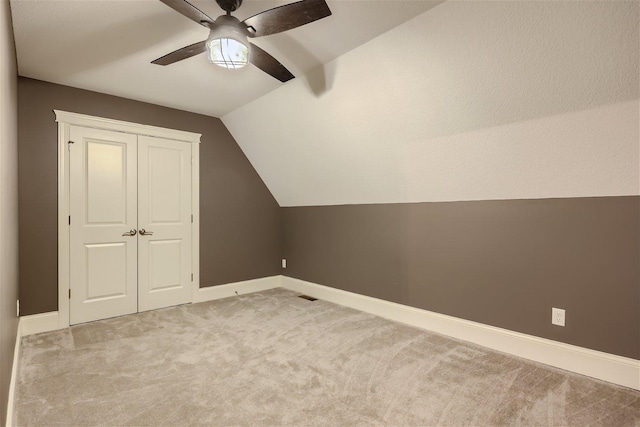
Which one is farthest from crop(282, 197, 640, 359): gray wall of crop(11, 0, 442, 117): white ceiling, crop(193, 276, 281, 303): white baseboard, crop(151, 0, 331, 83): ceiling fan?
crop(151, 0, 331, 83): ceiling fan

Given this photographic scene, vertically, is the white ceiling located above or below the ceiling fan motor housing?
above

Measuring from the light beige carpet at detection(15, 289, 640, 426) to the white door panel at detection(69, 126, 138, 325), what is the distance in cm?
35

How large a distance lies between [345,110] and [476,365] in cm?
242

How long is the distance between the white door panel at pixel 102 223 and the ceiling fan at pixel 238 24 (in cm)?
206

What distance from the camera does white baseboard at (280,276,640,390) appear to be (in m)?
2.19

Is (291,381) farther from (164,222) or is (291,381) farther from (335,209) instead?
(164,222)

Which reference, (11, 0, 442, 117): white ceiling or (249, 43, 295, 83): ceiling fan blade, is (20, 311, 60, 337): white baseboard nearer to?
(11, 0, 442, 117): white ceiling

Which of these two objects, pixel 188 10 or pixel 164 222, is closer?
pixel 188 10

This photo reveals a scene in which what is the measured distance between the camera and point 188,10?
1.68 metres

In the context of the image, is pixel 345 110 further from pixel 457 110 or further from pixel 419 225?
pixel 419 225

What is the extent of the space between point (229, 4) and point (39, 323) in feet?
11.2

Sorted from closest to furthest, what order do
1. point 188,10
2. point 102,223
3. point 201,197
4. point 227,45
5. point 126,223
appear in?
1. point 188,10
2. point 227,45
3. point 102,223
4. point 126,223
5. point 201,197

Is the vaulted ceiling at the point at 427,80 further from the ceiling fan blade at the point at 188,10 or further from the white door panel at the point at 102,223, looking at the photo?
the white door panel at the point at 102,223

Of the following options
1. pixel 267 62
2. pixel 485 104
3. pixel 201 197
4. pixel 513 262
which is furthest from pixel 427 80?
pixel 201 197
